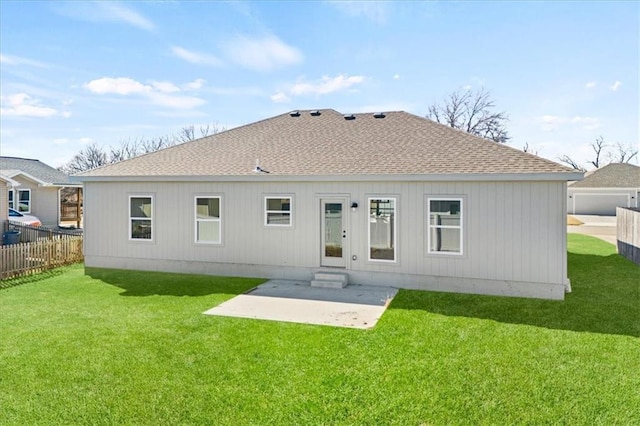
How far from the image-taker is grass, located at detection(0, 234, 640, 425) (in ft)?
14.2

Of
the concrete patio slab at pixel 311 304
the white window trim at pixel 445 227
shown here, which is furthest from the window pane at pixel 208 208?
the white window trim at pixel 445 227

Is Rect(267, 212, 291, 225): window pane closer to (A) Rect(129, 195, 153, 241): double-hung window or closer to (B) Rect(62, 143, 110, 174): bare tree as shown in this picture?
(A) Rect(129, 195, 153, 241): double-hung window

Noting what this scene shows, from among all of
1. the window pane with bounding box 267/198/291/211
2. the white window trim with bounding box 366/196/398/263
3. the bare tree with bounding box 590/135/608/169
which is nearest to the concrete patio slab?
the white window trim with bounding box 366/196/398/263

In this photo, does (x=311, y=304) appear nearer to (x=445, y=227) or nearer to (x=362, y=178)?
(x=362, y=178)

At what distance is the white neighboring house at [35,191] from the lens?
2258cm

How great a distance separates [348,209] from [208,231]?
13.4ft

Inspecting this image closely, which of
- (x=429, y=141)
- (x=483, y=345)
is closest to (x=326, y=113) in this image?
(x=429, y=141)

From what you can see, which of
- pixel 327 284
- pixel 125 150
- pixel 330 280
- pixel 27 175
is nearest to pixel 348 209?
pixel 330 280

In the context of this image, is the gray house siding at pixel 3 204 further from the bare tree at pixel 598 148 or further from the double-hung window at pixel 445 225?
the bare tree at pixel 598 148

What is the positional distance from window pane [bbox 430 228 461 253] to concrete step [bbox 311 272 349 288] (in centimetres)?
225

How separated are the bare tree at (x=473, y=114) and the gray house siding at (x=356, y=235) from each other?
27862 millimetres

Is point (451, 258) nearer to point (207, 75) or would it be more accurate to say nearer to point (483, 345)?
point (483, 345)

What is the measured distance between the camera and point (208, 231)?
11484 millimetres

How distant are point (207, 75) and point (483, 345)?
2176 centimetres
